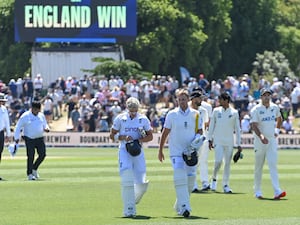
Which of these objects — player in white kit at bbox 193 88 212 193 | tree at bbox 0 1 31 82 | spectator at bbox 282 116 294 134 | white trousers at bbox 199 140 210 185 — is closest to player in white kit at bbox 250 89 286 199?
player in white kit at bbox 193 88 212 193

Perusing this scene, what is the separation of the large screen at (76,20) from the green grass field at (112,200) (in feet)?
82.3

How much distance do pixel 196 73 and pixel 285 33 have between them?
41.8 ft

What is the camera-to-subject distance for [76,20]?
53.8 meters

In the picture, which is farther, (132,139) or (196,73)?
(196,73)

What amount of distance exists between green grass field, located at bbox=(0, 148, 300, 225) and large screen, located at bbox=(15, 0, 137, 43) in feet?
82.3

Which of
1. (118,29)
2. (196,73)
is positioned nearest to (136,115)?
(118,29)

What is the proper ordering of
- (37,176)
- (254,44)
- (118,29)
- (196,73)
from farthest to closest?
(254,44)
(196,73)
(118,29)
(37,176)

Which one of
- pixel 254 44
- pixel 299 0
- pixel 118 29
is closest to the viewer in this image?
pixel 118 29

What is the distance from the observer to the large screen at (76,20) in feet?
176

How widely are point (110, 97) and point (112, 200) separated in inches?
1094

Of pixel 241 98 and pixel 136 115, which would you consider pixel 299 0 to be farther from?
pixel 136 115

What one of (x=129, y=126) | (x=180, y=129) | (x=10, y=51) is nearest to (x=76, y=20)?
(x=10, y=51)

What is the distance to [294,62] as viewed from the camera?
83.6 meters

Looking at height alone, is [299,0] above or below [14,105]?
above
